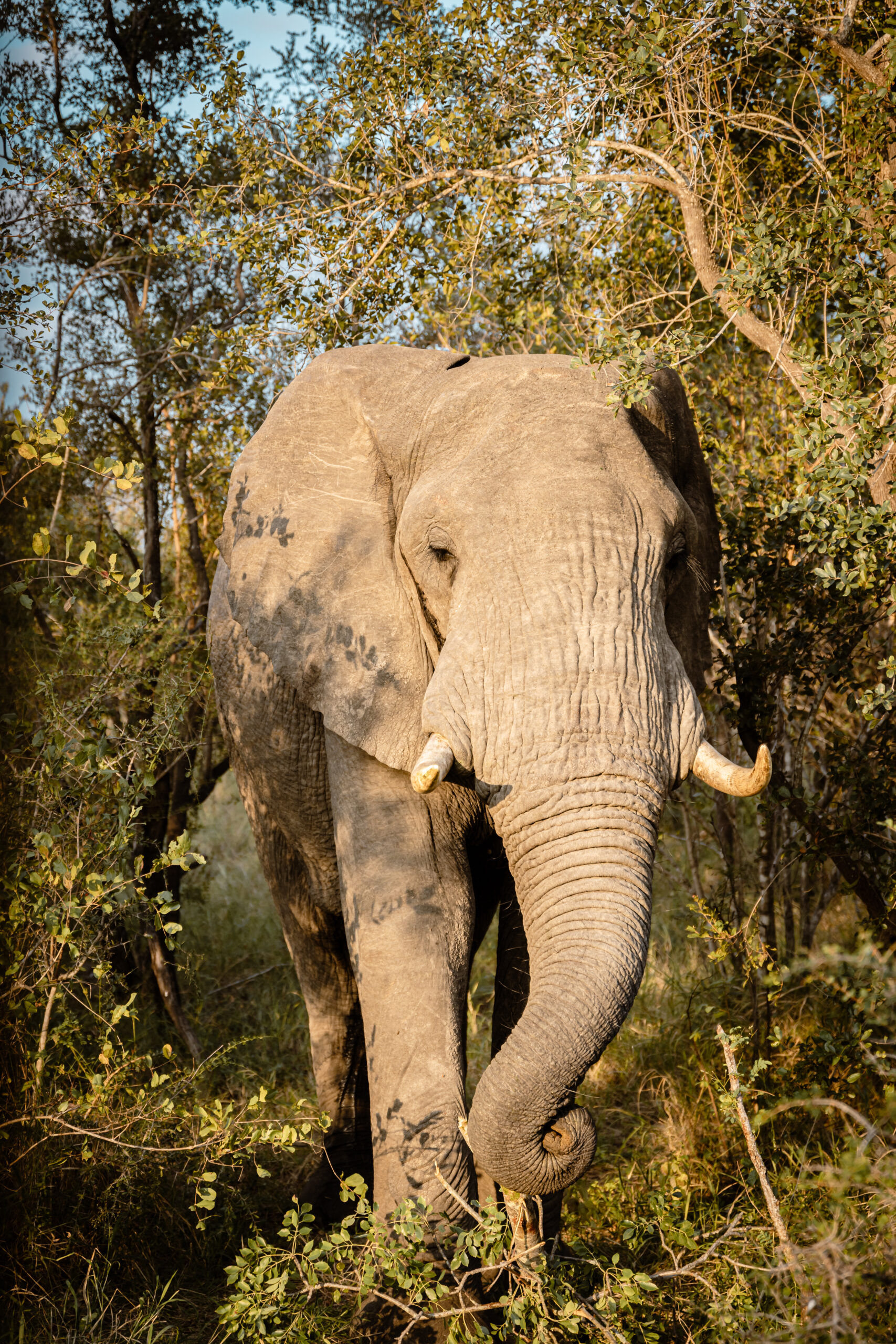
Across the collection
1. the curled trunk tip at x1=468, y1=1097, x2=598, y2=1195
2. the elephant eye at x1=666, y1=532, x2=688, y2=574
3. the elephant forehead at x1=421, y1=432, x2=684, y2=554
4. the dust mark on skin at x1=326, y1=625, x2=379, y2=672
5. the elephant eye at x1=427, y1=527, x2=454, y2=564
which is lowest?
the curled trunk tip at x1=468, y1=1097, x2=598, y2=1195

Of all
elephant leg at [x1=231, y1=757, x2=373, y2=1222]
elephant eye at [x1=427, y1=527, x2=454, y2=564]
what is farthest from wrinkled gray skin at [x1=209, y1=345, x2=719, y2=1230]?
elephant leg at [x1=231, y1=757, x2=373, y2=1222]

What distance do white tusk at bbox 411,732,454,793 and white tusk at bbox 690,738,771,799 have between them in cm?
65

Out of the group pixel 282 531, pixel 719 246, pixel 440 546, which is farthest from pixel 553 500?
pixel 719 246

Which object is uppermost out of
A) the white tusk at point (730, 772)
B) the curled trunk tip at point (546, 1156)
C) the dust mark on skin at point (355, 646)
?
the dust mark on skin at point (355, 646)

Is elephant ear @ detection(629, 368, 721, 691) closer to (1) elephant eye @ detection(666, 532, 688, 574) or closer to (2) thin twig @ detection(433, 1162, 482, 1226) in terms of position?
(1) elephant eye @ detection(666, 532, 688, 574)

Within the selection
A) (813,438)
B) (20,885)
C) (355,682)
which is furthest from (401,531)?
(20,885)

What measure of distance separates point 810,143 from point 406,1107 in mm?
4219

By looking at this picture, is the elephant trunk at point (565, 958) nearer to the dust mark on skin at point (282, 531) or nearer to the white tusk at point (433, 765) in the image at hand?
the white tusk at point (433, 765)

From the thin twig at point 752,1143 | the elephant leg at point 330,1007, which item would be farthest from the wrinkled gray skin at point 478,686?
the elephant leg at point 330,1007

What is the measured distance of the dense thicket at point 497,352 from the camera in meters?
3.46

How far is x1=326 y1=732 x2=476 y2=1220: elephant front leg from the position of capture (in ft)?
10.5

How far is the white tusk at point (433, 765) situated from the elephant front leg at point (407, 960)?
1.57 ft

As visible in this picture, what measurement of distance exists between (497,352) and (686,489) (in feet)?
8.80

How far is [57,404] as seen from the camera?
21.2 feet
